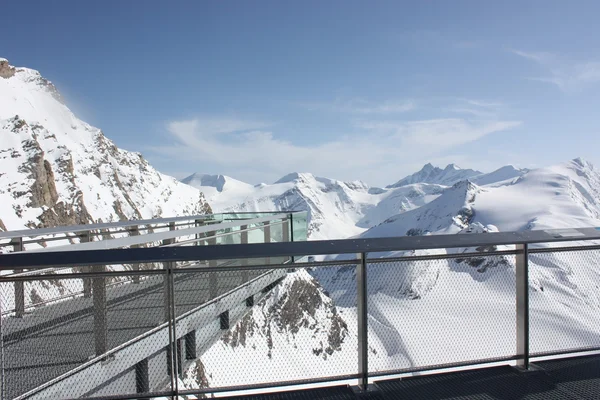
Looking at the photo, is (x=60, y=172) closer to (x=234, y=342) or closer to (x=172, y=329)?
(x=234, y=342)

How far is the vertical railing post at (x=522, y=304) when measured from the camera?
3.87 meters

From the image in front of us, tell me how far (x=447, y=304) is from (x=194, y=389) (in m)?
2.45

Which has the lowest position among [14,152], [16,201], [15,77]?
[16,201]

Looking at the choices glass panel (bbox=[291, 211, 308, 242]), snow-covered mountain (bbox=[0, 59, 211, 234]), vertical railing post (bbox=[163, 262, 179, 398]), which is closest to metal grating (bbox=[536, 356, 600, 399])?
vertical railing post (bbox=[163, 262, 179, 398])

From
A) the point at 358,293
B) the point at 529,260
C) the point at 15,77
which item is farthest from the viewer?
the point at 15,77

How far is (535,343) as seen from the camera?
3986 mm

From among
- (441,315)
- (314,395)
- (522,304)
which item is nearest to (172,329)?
(314,395)

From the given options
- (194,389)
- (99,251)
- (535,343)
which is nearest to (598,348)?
(535,343)

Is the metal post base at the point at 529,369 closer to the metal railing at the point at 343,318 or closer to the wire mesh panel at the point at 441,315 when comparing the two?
the metal railing at the point at 343,318

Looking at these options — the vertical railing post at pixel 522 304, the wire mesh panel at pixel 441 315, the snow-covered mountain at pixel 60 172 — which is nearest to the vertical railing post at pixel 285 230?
the wire mesh panel at pixel 441 315

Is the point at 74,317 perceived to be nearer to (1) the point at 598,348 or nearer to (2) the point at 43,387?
(2) the point at 43,387

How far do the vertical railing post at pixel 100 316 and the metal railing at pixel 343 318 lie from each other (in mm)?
14

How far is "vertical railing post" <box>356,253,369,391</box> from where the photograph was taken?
3518 millimetres

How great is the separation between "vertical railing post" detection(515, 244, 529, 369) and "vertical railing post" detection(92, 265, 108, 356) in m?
3.60
